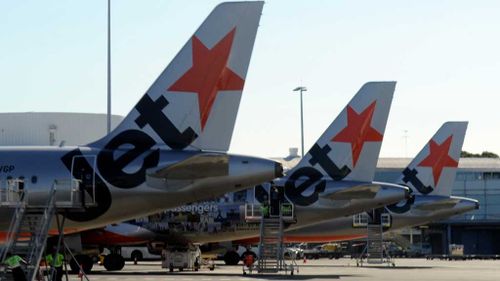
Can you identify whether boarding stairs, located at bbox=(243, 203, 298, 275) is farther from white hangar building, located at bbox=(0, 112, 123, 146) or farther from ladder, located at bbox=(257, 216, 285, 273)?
white hangar building, located at bbox=(0, 112, 123, 146)

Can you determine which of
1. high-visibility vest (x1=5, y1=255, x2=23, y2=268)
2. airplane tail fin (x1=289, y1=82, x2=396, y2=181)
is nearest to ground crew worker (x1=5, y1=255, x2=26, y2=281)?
high-visibility vest (x1=5, y1=255, x2=23, y2=268)

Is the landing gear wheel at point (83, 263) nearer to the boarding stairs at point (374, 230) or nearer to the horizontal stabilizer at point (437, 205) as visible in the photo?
the boarding stairs at point (374, 230)

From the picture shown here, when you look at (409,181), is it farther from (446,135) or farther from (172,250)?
(172,250)

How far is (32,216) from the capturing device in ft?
102

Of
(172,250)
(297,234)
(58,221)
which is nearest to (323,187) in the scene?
(172,250)

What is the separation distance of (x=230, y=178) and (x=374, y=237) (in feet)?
110

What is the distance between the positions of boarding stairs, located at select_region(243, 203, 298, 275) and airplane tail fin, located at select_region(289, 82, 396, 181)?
2.57 m

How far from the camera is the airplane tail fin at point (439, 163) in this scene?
65938 mm

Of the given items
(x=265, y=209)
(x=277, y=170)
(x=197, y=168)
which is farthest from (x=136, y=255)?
(x=197, y=168)

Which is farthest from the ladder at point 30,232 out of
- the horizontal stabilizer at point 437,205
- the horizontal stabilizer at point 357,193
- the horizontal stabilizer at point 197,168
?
the horizontal stabilizer at point 437,205

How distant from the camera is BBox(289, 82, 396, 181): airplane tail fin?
51562mm

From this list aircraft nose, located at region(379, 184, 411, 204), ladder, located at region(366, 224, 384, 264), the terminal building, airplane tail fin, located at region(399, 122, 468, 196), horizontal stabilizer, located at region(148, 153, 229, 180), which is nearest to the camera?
horizontal stabilizer, located at region(148, 153, 229, 180)

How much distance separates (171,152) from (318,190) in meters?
19.8

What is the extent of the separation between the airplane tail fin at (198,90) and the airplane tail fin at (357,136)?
19.0 metres
